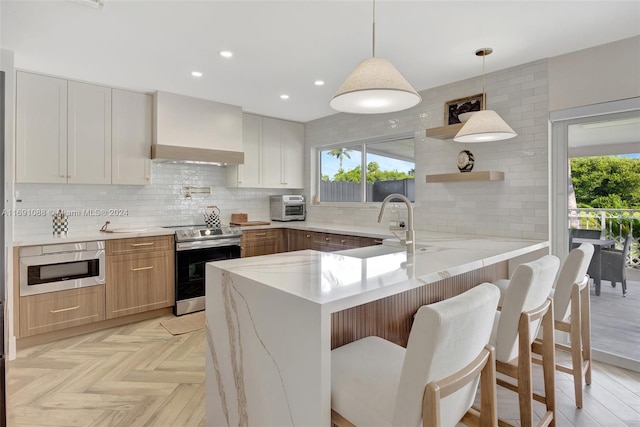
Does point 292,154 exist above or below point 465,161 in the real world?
above

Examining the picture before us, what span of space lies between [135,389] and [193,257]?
5.47 feet

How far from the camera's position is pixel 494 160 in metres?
3.21

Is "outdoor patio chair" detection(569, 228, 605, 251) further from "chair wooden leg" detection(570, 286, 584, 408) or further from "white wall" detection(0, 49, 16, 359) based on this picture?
"white wall" detection(0, 49, 16, 359)

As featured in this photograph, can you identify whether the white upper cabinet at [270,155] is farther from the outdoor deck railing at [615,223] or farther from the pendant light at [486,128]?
the outdoor deck railing at [615,223]

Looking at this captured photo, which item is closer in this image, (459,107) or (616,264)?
(616,264)

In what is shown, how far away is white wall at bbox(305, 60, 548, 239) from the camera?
9.62 ft

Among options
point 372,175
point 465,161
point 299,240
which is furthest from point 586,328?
point 299,240

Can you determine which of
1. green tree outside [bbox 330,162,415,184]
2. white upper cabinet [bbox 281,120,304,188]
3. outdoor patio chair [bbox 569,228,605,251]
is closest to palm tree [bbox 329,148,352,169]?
green tree outside [bbox 330,162,415,184]

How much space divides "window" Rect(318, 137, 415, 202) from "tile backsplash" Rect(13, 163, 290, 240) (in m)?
1.00

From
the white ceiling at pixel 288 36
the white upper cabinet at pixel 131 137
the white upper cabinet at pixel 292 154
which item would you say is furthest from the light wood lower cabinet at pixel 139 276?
the white upper cabinet at pixel 292 154

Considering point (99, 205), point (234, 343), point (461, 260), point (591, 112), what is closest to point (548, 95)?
point (591, 112)

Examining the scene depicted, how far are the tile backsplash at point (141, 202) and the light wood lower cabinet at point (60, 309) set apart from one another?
26.4 inches

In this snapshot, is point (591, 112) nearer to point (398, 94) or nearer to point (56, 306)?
point (398, 94)

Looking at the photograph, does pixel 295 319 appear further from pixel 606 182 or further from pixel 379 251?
pixel 606 182
